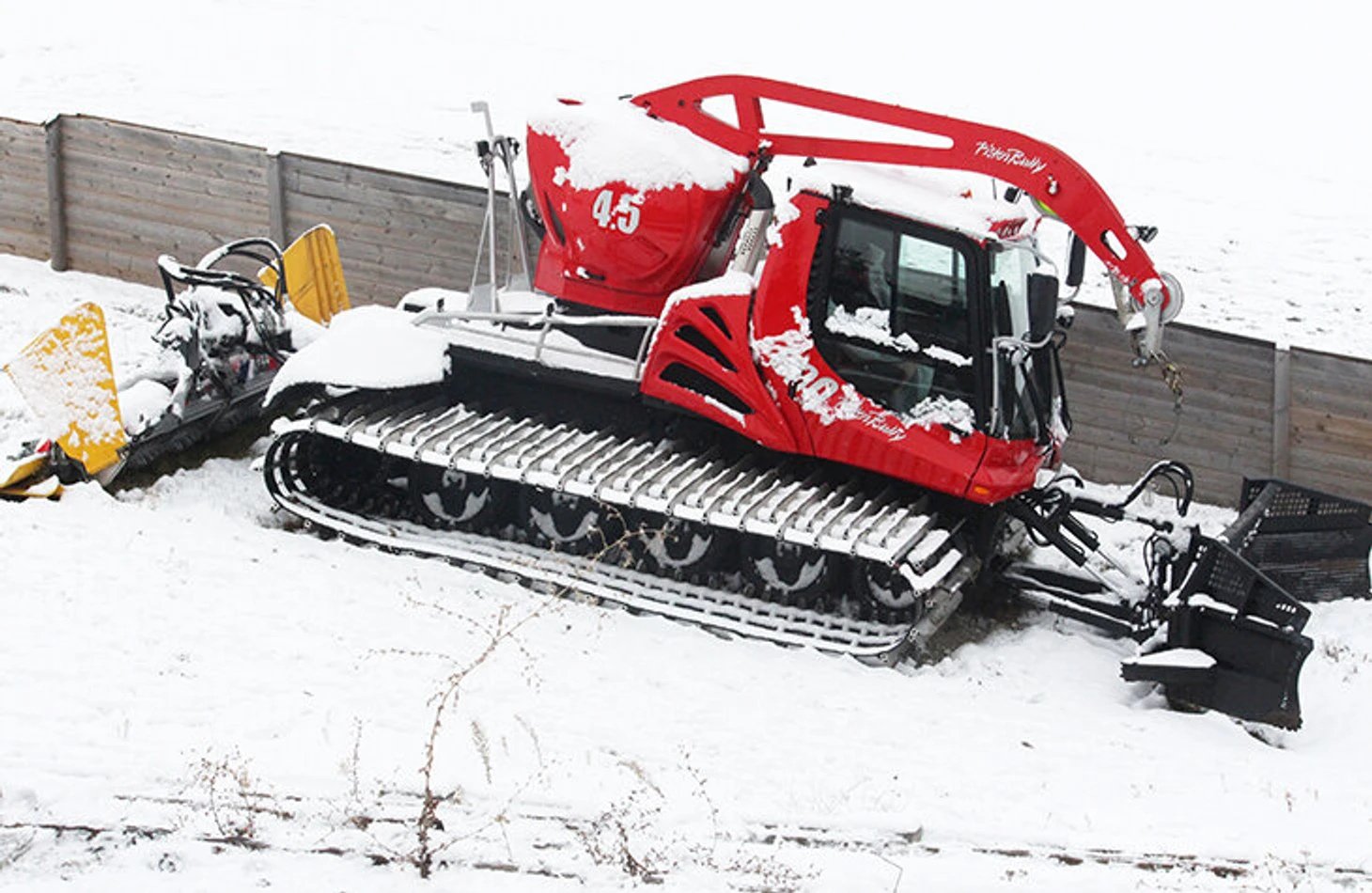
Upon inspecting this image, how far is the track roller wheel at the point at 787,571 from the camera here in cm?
Result: 916

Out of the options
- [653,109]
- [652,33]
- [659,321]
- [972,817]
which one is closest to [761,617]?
[659,321]

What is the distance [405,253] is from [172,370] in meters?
3.80

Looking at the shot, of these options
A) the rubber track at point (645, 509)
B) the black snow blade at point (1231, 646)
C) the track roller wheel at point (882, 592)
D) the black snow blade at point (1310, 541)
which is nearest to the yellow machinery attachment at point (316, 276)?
the rubber track at point (645, 509)

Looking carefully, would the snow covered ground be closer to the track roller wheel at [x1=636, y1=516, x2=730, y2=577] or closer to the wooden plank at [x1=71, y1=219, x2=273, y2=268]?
the track roller wheel at [x1=636, y1=516, x2=730, y2=577]

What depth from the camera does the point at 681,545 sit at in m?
9.44

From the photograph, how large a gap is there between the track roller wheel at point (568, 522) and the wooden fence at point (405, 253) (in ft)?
14.1

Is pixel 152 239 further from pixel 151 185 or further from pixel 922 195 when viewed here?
pixel 922 195

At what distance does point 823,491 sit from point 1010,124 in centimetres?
1507

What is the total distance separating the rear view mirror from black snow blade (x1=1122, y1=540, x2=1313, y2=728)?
4.87 feet

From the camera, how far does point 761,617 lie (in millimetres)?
9047

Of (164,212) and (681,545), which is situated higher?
(681,545)

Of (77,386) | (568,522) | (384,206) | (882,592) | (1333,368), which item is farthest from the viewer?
(384,206)

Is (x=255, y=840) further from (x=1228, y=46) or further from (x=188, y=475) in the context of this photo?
(x=1228, y=46)

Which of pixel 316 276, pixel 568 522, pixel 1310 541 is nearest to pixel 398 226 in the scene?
pixel 316 276
